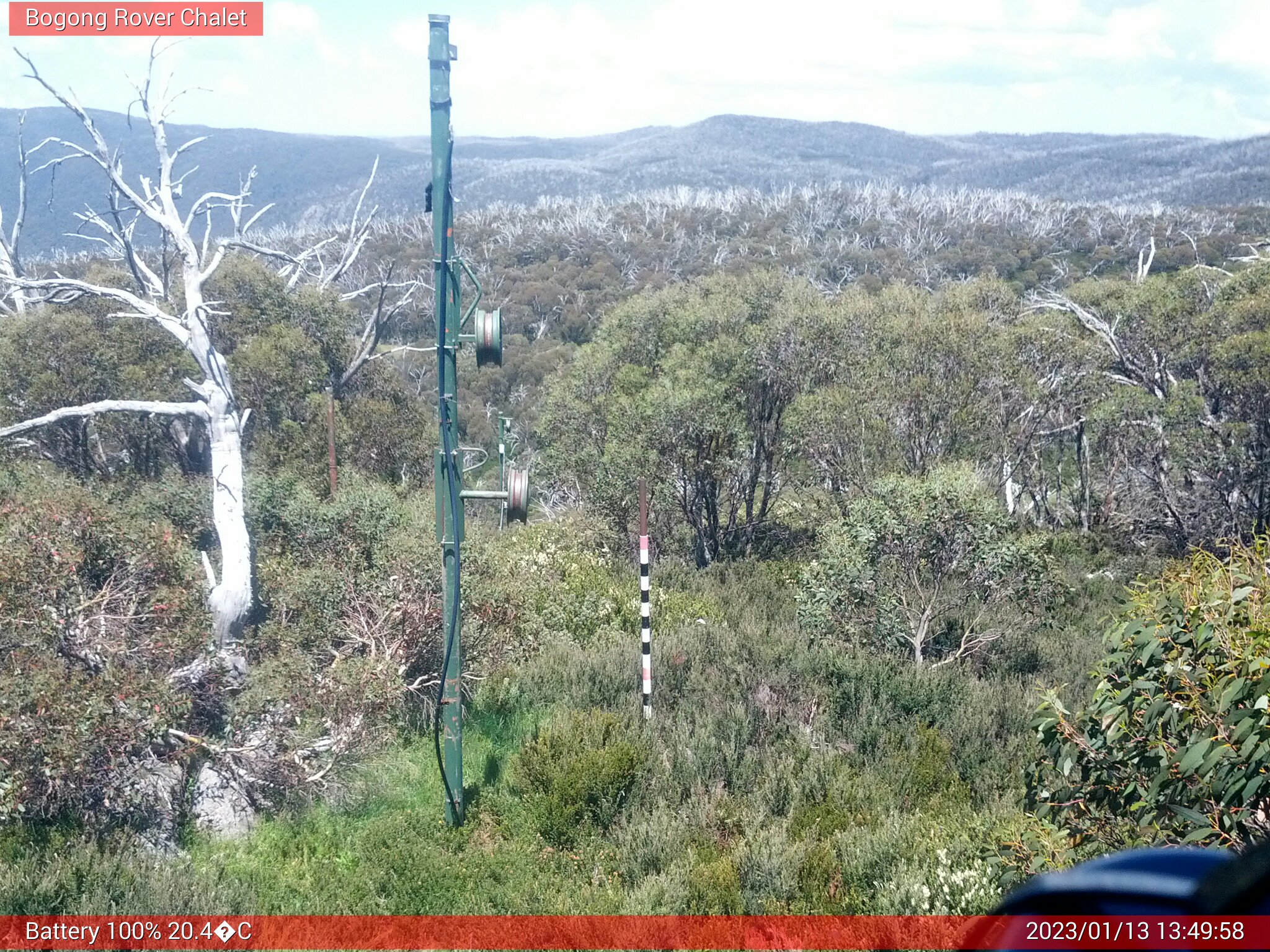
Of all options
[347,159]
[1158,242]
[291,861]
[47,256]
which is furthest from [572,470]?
[347,159]

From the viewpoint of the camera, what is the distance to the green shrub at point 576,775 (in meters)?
6.72

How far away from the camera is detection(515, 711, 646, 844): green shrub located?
6.72 metres

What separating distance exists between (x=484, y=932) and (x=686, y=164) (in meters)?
137

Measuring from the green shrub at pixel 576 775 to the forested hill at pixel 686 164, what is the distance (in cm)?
6681

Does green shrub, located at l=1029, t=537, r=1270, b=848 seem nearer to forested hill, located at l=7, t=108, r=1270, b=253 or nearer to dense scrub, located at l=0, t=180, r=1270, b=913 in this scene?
dense scrub, located at l=0, t=180, r=1270, b=913

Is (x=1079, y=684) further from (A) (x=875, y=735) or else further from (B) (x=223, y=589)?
(B) (x=223, y=589)

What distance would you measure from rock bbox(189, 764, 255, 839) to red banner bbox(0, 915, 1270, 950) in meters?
1.66

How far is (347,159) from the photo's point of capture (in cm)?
Result: 13662

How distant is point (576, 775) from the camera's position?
6.93 m

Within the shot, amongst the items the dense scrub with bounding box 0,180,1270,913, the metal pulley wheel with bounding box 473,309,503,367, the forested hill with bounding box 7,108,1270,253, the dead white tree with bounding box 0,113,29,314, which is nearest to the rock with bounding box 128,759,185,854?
the dense scrub with bounding box 0,180,1270,913

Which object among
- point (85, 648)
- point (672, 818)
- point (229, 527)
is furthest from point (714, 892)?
point (229, 527)

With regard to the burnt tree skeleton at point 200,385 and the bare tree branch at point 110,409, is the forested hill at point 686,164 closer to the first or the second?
the burnt tree skeleton at point 200,385

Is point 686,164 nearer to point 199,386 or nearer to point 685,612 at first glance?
point 685,612

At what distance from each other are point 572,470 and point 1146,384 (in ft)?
35.4
